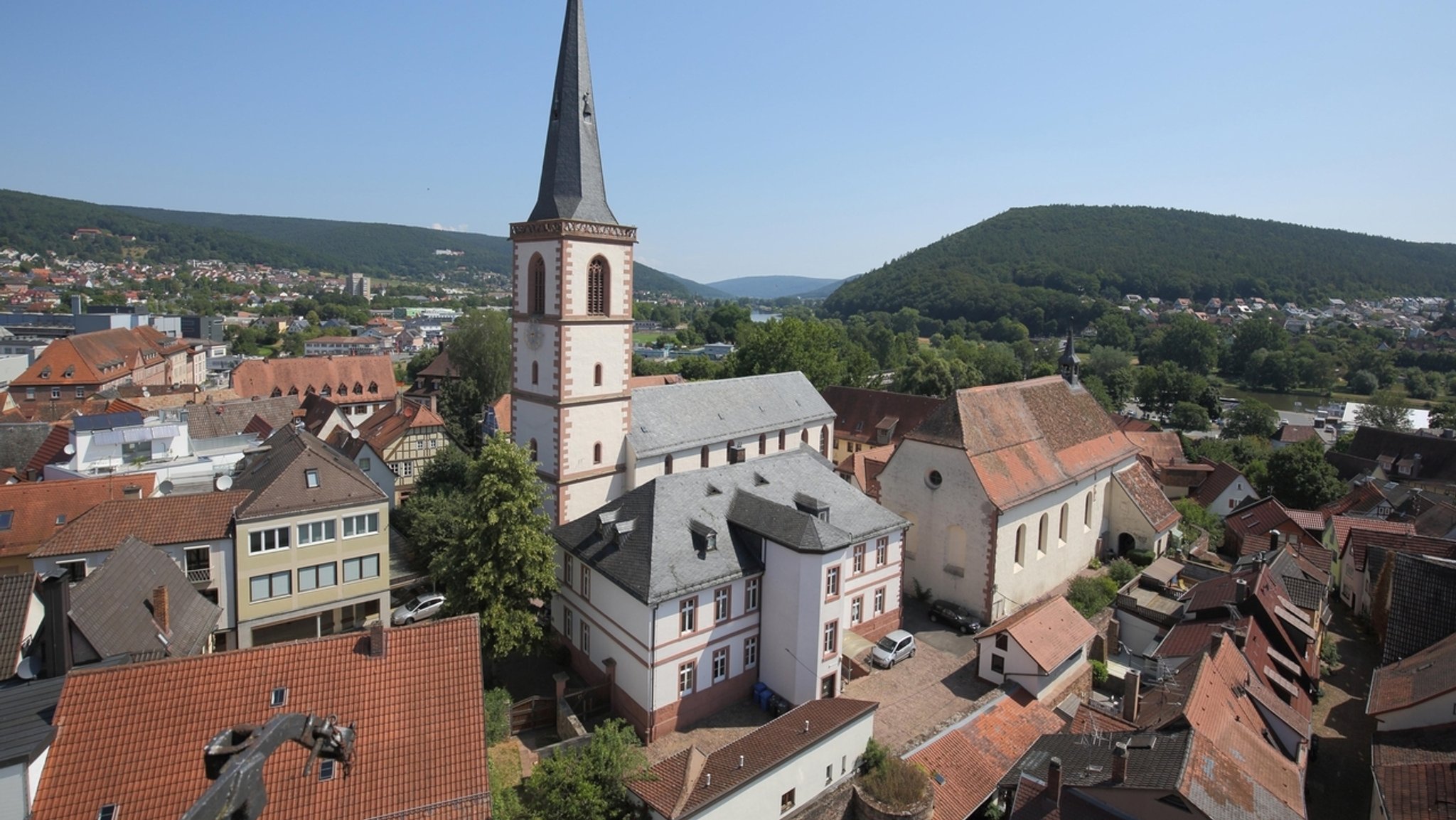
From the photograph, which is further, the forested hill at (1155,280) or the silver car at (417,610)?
the forested hill at (1155,280)

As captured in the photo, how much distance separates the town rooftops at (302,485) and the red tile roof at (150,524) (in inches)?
32.7

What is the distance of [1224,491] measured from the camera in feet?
174

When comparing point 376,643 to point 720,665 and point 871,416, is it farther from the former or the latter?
point 871,416

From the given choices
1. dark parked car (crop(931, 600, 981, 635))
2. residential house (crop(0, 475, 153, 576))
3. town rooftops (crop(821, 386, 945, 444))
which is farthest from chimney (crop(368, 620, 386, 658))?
town rooftops (crop(821, 386, 945, 444))

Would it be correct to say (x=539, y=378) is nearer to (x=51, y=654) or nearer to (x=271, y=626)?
(x=271, y=626)

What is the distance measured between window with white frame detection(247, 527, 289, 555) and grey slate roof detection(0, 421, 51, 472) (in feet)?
74.8

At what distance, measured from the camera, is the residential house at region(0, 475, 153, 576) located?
26531 mm

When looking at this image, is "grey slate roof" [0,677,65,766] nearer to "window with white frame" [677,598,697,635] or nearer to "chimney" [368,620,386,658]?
"chimney" [368,620,386,658]

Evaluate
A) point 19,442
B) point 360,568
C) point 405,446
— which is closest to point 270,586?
point 360,568

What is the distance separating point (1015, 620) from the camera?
1058 inches

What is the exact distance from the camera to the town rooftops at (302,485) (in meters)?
27.6

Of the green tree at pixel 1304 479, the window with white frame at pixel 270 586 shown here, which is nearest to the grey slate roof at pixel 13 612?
the window with white frame at pixel 270 586

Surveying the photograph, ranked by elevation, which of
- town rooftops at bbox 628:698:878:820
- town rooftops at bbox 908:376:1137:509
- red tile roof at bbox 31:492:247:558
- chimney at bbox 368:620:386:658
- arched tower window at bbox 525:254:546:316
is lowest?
town rooftops at bbox 628:698:878:820

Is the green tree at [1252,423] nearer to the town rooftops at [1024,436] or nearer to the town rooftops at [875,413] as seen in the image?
the town rooftops at [875,413]
